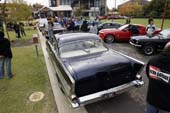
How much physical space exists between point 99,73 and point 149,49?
227 inches

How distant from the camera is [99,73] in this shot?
369cm

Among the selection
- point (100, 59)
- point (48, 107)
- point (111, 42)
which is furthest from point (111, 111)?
point (111, 42)

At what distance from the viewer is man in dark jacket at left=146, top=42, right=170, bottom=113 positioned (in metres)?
2.20

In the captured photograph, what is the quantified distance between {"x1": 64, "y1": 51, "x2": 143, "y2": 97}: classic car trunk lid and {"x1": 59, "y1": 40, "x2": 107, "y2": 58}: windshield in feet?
1.66

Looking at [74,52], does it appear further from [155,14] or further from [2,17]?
[155,14]

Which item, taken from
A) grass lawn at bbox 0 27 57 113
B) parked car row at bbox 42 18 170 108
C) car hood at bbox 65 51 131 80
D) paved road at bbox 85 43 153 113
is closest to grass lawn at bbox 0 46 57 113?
grass lawn at bbox 0 27 57 113

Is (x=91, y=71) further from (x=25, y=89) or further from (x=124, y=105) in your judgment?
(x=25, y=89)

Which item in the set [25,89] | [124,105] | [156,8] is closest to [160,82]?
[124,105]

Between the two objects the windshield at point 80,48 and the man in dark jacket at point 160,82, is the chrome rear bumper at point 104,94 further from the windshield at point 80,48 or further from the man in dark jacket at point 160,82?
the windshield at point 80,48

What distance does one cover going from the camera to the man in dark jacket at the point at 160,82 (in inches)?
86.4

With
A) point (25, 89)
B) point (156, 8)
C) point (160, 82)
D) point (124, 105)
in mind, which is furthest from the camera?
point (156, 8)

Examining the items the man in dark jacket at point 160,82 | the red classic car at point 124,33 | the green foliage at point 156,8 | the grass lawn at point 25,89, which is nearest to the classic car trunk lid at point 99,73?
the grass lawn at point 25,89

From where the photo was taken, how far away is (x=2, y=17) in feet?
51.1

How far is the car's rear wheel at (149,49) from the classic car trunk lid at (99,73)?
4.64 meters
